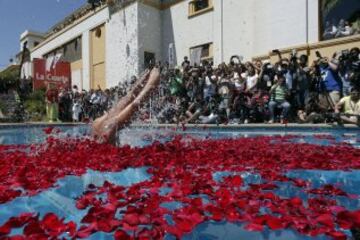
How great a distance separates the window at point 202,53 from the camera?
864 inches

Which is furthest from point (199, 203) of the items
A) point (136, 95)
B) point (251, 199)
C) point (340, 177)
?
point (136, 95)

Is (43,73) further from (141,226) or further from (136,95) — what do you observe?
(141,226)

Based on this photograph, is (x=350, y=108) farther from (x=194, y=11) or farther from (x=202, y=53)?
(x=194, y=11)

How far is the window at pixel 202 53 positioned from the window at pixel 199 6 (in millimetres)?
1946

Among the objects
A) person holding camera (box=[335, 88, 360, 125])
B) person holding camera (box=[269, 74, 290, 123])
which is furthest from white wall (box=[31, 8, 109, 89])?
person holding camera (box=[335, 88, 360, 125])

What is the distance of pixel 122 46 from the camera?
26.9 meters

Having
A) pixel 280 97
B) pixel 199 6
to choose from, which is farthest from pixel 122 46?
pixel 280 97

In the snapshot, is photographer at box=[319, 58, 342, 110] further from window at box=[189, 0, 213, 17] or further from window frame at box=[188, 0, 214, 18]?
window at box=[189, 0, 213, 17]

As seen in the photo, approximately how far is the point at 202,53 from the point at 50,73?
1433 cm

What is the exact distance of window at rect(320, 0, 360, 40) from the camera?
14.3m

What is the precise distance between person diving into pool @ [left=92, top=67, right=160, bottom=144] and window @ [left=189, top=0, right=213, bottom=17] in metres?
16.6

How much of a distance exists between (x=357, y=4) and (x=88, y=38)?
68.9 ft

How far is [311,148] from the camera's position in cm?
627

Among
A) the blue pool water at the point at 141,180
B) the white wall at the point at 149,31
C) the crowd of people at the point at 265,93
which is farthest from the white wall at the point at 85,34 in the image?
the blue pool water at the point at 141,180
